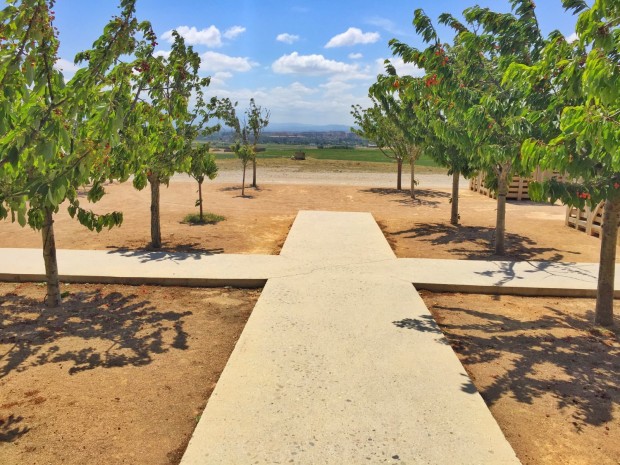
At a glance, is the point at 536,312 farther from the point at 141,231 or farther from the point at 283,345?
the point at 141,231

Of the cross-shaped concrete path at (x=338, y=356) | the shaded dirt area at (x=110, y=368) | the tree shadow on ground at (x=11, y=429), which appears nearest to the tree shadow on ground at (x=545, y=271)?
the cross-shaped concrete path at (x=338, y=356)

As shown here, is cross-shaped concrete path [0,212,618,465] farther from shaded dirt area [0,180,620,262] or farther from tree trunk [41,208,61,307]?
shaded dirt area [0,180,620,262]

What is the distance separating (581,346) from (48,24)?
279 inches

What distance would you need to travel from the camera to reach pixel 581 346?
20.0ft

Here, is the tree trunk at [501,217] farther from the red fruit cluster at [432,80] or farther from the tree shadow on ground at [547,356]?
the red fruit cluster at [432,80]

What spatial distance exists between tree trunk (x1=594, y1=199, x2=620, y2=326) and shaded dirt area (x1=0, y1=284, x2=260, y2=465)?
549 cm

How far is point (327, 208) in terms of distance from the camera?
19.4 metres

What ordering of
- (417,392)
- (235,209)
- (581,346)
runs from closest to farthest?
(417,392)
(581,346)
(235,209)

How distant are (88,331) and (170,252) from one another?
444 centimetres

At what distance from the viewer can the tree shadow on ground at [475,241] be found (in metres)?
11.1

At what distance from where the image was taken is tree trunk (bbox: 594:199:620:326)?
6602 mm

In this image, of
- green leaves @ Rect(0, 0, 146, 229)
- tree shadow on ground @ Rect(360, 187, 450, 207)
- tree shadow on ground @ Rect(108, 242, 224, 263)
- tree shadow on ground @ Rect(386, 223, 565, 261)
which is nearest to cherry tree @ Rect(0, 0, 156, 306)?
green leaves @ Rect(0, 0, 146, 229)

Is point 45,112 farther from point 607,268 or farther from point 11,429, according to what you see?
point 607,268

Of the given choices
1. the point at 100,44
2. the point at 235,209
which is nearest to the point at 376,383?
Result: the point at 100,44
